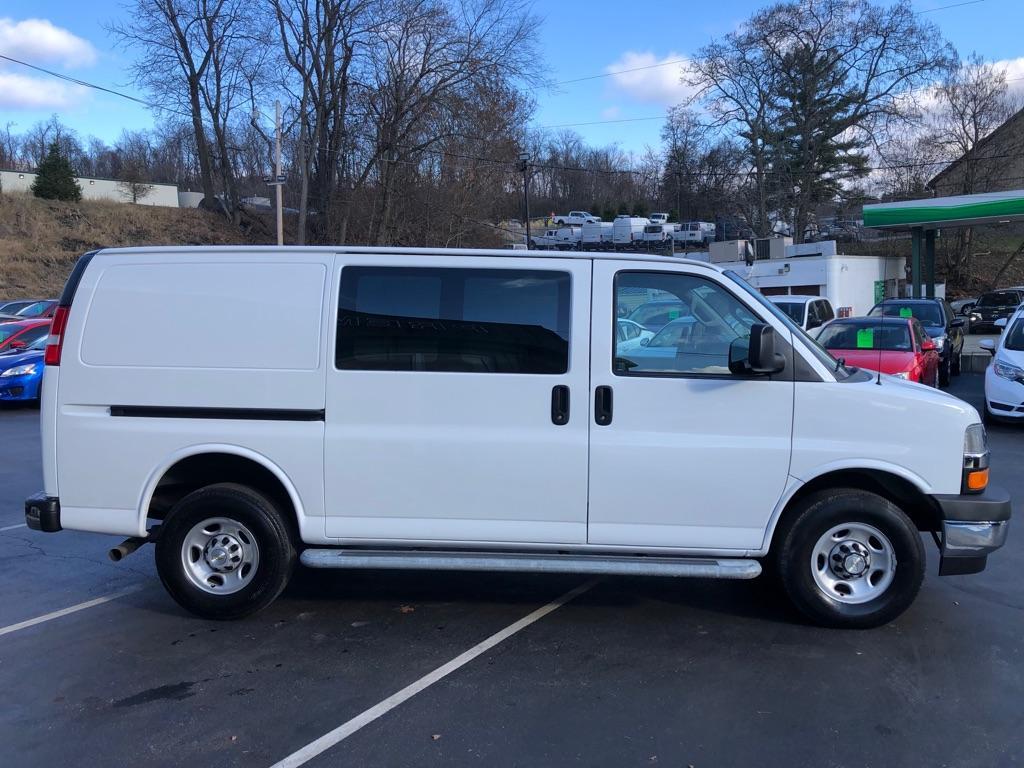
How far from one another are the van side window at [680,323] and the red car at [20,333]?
46.1 ft

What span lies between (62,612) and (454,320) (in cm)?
318

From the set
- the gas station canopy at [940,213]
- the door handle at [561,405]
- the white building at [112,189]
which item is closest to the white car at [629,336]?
the door handle at [561,405]

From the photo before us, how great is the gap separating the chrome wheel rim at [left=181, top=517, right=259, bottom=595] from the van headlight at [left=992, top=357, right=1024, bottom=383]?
10.8 m

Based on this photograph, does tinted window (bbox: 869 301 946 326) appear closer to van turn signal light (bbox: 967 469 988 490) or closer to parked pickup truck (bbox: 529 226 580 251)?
van turn signal light (bbox: 967 469 988 490)

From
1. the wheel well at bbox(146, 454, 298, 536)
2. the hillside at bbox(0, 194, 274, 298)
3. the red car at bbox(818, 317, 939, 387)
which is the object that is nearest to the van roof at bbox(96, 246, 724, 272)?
the wheel well at bbox(146, 454, 298, 536)

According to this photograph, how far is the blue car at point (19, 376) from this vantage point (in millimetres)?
15203

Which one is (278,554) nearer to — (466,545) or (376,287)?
(466,545)

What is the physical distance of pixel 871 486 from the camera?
5.07 m

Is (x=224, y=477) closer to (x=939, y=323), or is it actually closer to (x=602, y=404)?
(x=602, y=404)

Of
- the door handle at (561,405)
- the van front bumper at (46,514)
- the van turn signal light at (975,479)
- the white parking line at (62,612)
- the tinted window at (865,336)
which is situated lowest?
the white parking line at (62,612)

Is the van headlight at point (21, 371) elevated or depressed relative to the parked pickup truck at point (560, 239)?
depressed

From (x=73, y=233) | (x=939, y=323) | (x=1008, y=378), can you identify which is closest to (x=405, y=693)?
(x=1008, y=378)

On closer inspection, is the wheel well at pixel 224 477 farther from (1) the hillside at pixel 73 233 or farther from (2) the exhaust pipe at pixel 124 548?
(1) the hillside at pixel 73 233

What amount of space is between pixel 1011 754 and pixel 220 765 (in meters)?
3.38
